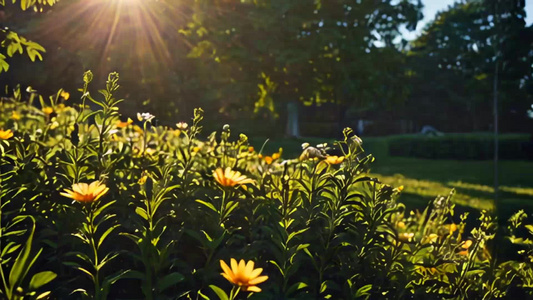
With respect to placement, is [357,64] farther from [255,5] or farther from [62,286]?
[62,286]

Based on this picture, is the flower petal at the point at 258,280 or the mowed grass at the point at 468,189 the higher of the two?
the flower petal at the point at 258,280

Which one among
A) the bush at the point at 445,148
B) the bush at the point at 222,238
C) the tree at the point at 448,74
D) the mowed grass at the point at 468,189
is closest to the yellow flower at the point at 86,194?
the bush at the point at 222,238

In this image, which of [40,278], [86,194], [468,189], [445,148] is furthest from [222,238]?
[445,148]

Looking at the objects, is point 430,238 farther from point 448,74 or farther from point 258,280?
point 448,74

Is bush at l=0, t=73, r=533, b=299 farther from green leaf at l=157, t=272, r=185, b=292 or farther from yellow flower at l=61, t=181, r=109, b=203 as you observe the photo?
yellow flower at l=61, t=181, r=109, b=203

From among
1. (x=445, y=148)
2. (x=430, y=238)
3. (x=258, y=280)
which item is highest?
(x=258, y=280)

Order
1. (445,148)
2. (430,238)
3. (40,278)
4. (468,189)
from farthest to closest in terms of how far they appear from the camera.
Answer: (445,148) < (468,189) < (430,238) < (40,278)

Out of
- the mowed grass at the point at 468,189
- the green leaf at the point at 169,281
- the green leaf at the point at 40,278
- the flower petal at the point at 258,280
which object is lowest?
the mowed grass at the point at 468,189

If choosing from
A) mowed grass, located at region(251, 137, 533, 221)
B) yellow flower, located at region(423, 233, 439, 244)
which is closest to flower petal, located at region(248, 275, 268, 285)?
yellow flower, located at region(423, 233, 439, 244)

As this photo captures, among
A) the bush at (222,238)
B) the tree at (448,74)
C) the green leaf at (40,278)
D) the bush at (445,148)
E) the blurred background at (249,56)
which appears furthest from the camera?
the tree at (448,74)

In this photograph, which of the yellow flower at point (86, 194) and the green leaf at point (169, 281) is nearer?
the yellow flower at point (86, 194)

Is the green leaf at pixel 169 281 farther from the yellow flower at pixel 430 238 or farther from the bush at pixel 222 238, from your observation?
the yellow flower at pixel 430 238

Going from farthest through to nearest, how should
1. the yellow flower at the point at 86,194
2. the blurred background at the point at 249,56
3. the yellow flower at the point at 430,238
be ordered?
the blurred background at the point at 249,56 → the yellow flower at the point at 430,238 → the yellow flower at the point at 86,194

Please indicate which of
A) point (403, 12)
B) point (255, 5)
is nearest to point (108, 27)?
point (255, 5)
